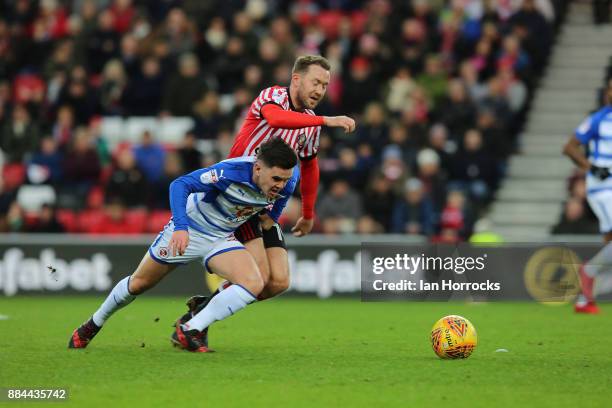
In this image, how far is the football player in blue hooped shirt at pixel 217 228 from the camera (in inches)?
332

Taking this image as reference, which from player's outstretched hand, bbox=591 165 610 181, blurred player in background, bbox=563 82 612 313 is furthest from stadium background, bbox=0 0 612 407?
player's outstretched hand, bbox=591 165 610 181

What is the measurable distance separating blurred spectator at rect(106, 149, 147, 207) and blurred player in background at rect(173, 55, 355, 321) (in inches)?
334

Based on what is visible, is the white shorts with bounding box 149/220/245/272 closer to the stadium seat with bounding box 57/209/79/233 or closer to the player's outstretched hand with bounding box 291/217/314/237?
the player's outstretched hand with bounding box 291/217/314/237

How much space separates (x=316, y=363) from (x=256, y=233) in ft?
4.67

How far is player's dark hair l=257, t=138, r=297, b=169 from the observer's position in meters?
8.34

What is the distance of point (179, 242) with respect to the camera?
813cm

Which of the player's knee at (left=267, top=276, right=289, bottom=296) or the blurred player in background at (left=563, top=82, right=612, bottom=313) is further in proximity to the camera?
the blurred player in background at (left=563, top=82, right=612, bottom=313)

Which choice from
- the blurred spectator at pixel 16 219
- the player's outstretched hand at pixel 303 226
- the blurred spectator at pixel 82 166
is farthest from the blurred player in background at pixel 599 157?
the blurred spectator at pixel 16 219

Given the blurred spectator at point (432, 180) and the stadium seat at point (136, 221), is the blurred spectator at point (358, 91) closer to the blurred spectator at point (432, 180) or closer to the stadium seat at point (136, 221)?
the blurred spectator at point (432, 180)

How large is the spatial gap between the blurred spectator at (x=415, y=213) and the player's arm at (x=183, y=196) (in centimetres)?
851

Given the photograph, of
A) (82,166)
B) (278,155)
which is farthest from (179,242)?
(82,166)

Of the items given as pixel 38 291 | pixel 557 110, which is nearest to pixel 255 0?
pixel 557 110

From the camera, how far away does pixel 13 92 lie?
841 inches

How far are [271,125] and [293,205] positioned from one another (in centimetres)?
819
